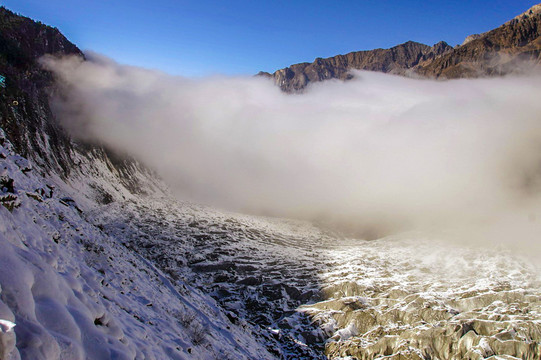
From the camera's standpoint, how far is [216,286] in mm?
73000

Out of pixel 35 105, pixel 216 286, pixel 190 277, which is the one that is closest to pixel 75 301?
pixel 190 277

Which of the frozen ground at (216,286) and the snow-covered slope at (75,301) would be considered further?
the frozen ground at (216,286)

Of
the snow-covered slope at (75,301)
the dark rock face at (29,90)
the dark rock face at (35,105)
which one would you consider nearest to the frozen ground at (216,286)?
the snow-covered slope at (75,301)

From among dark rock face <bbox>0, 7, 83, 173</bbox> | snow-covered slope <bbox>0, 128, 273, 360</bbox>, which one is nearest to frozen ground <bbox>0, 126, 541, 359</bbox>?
snow-covered slope <bbox>0, 128, 273, 360</bbox>

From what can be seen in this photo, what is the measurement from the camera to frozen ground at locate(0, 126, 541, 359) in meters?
6.69

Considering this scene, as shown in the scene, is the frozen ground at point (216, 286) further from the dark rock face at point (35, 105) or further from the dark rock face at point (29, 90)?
the dark rock face at point (29, 90)

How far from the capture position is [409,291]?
71.9m

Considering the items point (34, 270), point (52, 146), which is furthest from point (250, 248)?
point (34, 270)

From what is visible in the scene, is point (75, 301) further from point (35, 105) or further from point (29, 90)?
point (29, 90)

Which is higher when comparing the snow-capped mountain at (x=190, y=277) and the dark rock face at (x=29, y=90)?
the dark rock face at (x=29, y=90)

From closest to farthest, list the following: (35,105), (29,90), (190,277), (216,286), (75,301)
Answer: (75,301) < (190,277) < (216,286) < (35,105) < (29,90)

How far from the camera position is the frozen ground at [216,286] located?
669cm

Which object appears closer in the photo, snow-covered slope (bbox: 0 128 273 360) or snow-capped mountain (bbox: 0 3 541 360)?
snow-covered slope (bbox: 0 128 273 360)

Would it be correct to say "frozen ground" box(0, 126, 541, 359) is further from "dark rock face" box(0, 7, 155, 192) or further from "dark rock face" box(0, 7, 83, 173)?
"dark rock face" box(0, 7, 83, 173)
